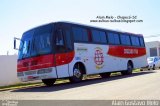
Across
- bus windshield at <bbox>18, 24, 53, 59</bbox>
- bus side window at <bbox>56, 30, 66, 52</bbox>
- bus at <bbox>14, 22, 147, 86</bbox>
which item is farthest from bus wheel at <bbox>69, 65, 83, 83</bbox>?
bus windshield at <bbox>18, 24, 53, 59</bbox>

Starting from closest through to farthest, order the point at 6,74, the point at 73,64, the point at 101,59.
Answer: the point at 73,64 → the point at 101,59 → the point at 6,74

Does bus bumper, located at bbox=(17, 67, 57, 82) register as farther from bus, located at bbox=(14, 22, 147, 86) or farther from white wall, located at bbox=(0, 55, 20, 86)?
white wall, located at bbox=(0, 55, 20, 86)

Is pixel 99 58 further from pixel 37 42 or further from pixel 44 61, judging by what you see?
pixel 44 61

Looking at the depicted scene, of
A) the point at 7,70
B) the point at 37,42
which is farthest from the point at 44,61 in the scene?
the point at 7,70

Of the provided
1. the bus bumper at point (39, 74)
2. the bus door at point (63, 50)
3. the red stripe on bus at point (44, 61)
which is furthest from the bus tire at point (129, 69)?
the bus bumper at point (39, 74)

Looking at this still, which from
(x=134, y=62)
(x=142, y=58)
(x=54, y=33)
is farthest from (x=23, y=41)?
(x=142, y=58)

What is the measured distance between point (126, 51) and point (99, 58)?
17.0ft

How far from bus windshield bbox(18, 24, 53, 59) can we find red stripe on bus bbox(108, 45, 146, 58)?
661cm

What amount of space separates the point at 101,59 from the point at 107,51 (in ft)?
3.42

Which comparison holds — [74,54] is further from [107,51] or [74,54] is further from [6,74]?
[6,74]

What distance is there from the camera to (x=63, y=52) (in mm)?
16266

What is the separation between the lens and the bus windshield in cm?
1606

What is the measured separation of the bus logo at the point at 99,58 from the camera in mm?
19859

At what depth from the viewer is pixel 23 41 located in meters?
17.5
